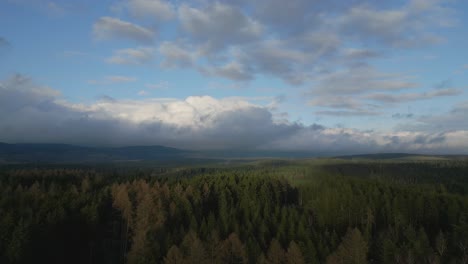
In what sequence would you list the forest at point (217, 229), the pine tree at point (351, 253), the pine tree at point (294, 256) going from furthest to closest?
the forest at point (217, 229) < the pine tree at point (351, 253) < the pine tree at point (294, 256)

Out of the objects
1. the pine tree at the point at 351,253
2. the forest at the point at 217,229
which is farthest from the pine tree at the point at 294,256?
the pine tree at the point at 351,253

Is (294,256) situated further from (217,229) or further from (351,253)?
(217,229)

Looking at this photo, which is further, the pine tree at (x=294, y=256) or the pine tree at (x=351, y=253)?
the pine tree at (x=351, y=253)

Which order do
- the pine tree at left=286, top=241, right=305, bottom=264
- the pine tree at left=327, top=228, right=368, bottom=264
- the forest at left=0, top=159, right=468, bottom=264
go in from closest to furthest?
the pine tree at left=286, top=241, right=305, bottom=264
the pine tree at left=327, top=228, right=368, bottom=264
the forest at left=0, top=159, right=468, bottom=264

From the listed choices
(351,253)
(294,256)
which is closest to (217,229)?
(294,256)

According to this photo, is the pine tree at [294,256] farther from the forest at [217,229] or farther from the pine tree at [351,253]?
the pine tree at [351,253]

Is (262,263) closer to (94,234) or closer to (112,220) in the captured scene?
(94,234)

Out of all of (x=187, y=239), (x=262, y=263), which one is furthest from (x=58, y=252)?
(x=262, y=263)

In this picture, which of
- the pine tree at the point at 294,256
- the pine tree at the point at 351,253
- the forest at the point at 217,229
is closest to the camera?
the pine tree at the point at 294,256

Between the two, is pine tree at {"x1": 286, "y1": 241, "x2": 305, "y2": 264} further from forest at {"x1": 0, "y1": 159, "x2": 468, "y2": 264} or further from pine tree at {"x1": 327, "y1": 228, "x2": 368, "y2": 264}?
pine tree at {"x1": 327, "y1": 228, "x2": 368, "y2": 264}

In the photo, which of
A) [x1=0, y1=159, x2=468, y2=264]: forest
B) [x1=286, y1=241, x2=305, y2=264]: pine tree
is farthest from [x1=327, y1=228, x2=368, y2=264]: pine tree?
[x1=286, y1=241, x2=305, y2=264]: pine tree

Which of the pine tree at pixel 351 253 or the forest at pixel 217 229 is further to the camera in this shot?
the forest at pixel 217 229
